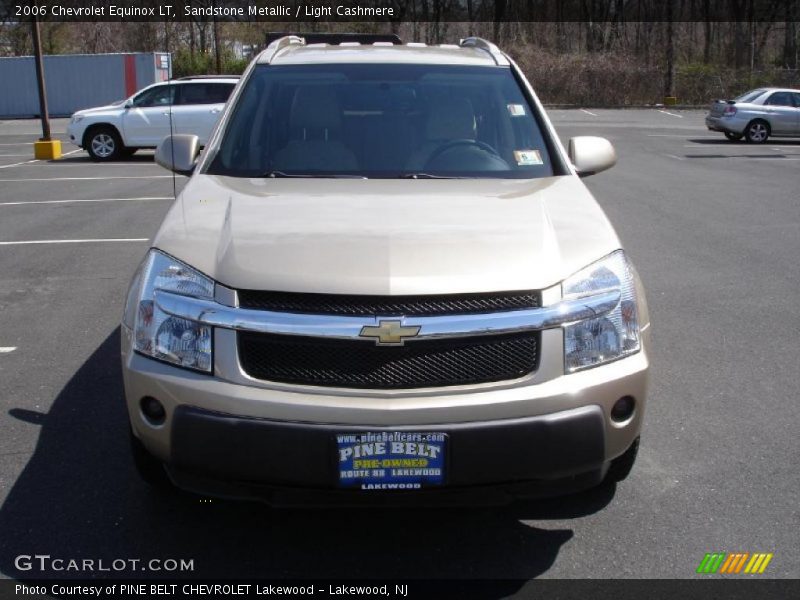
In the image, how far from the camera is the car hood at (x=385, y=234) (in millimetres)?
3080

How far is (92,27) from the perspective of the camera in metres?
49.8

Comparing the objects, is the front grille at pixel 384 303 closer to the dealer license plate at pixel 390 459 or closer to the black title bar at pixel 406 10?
the dealer license plate at pixel 390 459

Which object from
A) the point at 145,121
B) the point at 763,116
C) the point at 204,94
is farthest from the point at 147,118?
the point at 763,116

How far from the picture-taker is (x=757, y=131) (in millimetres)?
24281

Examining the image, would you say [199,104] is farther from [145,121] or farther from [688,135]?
[688,135]

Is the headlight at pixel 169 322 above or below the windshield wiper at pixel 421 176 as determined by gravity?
below

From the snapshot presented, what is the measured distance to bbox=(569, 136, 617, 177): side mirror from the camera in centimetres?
475

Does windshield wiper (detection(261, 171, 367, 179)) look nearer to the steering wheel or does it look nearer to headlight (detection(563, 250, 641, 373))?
the steering wheel

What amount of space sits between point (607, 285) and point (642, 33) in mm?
56373

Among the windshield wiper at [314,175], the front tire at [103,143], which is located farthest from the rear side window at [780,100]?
the windshield wiper at [314,175]

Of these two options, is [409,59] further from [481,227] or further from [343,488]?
[343,488]

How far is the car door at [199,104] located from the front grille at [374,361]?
17.2m

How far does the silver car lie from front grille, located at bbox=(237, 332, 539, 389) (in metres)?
23.3

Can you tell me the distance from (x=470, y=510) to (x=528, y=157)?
1741 millimetres
